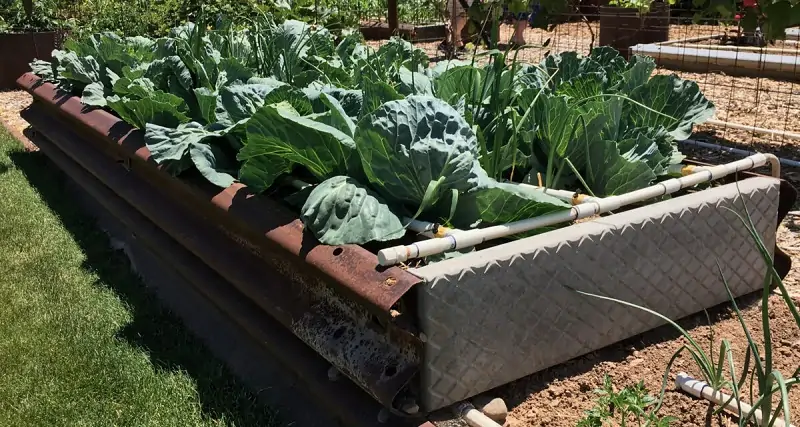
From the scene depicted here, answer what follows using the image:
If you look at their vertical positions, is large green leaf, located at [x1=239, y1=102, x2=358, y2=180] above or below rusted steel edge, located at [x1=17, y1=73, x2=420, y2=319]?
above

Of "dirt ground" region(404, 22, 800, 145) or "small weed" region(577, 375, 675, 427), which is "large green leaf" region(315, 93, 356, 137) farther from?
"dirt ground" region(404, 22, 800, 145)

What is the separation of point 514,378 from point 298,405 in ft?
2.39

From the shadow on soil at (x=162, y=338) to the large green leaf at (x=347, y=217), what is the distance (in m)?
0.65

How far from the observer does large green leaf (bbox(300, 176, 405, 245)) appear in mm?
2195

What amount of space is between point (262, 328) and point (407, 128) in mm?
862

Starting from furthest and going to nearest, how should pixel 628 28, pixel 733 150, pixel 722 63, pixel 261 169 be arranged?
pixel 628 28, pixel 722 63, pixel 733 150, pixel 261 169

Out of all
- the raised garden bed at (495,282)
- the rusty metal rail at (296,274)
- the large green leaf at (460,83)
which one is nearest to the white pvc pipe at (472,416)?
the raised garden bed at (495,282)

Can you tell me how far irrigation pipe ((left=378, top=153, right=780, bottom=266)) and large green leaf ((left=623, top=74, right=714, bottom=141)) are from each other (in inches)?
10.5

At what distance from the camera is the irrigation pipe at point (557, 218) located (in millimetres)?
2057

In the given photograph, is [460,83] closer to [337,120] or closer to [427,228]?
[337,120]

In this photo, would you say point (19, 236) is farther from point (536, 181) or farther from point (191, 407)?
point (536, 181)

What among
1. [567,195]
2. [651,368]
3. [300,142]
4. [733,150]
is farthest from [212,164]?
[733,150]

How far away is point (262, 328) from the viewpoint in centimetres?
260

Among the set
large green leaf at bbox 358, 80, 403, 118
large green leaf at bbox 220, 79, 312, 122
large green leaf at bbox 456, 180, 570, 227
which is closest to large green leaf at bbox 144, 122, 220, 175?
large green leaf at bbox 220, 79, 312, 122
